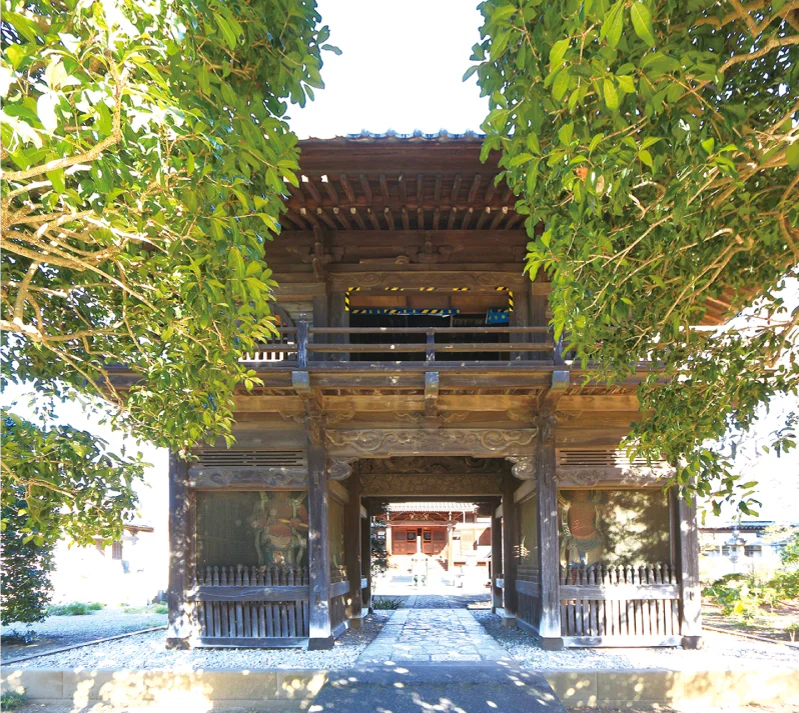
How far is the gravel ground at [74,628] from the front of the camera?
11.4m

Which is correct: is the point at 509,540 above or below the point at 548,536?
below

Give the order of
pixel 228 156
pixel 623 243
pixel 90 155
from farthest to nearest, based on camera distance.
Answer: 1. pixel 623 243
2. pixel 228 156
3. pixel 90 155

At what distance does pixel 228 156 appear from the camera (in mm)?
3475

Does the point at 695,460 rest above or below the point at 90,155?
below

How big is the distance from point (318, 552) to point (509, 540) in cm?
493

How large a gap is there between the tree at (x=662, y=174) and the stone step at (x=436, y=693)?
72.7 inches

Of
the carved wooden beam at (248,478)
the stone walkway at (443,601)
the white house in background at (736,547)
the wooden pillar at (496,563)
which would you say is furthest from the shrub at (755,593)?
the carved wooden beam at (248,478)


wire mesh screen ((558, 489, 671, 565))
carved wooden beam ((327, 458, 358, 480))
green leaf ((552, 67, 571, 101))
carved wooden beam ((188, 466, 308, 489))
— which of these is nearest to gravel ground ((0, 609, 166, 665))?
carved wooden beam ((188, 466, 308, 489))

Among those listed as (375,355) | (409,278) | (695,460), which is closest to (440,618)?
(375,355)

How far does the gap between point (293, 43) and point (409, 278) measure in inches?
261

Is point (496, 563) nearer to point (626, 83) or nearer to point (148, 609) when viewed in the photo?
point (148, 609)

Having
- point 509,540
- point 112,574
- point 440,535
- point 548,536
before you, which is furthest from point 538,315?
point 440,535

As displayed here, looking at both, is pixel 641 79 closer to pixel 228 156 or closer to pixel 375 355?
pixel 228 156

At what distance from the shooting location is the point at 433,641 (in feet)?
37.4
